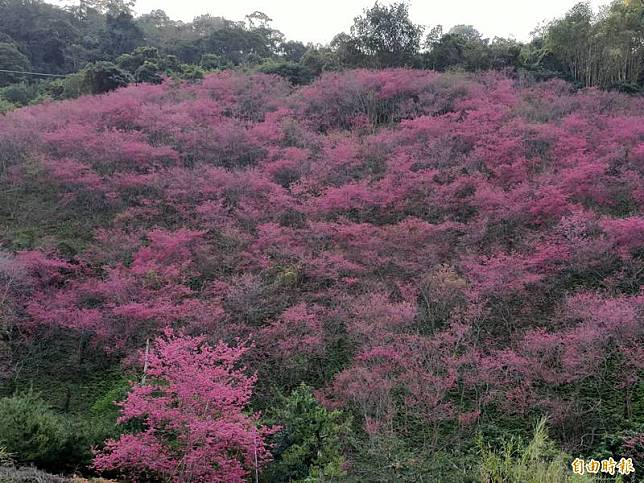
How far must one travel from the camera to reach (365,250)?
A: 14.6m

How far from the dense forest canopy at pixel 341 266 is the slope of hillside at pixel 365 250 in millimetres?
76

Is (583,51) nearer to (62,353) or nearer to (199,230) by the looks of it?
(199,230)

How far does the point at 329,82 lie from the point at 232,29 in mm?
13225

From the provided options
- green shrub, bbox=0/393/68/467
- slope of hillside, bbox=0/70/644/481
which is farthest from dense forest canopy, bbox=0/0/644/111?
green shrub, bbox=0/393/68/467

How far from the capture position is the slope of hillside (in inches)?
398

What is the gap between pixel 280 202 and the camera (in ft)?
54.3

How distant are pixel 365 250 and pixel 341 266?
1.14 metres

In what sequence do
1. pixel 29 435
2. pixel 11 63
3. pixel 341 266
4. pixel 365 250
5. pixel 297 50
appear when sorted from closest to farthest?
pixel 29 435, pixel 341 266, pixel 365 250, pixel 11 63, pixel 297 50

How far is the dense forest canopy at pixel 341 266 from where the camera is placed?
27.5 feet

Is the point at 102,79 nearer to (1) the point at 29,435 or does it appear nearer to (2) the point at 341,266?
(2) the point at 341,266

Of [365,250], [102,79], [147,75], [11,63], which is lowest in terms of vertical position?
[365,250]

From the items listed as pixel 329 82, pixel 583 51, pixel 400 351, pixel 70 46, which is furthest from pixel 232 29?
pixel 400 351

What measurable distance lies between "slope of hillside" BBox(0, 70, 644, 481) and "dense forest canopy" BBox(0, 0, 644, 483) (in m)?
0.08

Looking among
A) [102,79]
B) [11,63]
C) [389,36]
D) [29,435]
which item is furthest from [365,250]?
[11,63]
